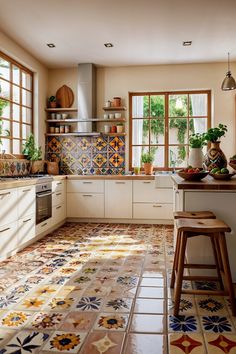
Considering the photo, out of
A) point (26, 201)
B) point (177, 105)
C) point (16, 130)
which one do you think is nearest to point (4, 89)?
point (16, 130)

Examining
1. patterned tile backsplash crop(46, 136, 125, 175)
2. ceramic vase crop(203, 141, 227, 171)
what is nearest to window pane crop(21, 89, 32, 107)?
patterned tile backsplash crop(46, 136, 125, 175)

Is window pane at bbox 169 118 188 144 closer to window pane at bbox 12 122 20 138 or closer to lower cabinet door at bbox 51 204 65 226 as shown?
lower cabinet door at bbox 51 204 65 226

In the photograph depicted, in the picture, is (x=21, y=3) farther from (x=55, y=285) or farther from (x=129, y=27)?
(x=55, y=285)

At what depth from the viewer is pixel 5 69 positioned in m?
4.84

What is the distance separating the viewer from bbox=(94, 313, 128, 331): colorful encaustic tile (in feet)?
6.58

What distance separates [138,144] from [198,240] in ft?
11.7

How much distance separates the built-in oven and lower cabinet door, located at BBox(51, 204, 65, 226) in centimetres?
16

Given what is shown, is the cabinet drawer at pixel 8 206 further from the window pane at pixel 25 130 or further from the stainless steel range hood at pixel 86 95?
the stainless steel range hood at pixel 86 95

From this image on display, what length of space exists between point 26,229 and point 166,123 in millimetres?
3215

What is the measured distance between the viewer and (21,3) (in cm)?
363

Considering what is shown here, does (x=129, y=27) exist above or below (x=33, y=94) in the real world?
above

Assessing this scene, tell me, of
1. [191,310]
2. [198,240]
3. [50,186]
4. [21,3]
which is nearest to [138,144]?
[50,186]

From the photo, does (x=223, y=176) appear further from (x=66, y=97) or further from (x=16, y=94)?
(x=66, y=97)

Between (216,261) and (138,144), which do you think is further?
(138,144)
